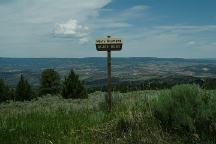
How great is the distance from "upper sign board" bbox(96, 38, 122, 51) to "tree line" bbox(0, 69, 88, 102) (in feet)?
79.5


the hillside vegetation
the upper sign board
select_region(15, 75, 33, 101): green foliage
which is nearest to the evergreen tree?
select_region(15, 75, 33, 101): green foliage

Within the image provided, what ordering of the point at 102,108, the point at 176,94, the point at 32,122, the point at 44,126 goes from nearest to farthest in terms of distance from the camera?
the point at 176,94, the point at 44,126, the point at 32,122, the point at 102,108

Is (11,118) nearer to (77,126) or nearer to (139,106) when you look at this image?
(77,126)

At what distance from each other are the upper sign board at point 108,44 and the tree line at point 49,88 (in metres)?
24.2

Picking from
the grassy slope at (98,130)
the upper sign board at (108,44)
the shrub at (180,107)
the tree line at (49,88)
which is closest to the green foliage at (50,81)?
the tree line at (49,88)

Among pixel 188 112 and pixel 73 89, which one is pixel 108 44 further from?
pixel 73 89

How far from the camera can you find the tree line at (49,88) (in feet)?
145

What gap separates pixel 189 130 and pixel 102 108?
16.1ft

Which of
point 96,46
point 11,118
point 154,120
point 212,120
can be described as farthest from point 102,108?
point 212,120

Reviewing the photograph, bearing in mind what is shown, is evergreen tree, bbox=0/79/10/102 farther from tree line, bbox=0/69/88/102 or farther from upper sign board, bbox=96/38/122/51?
upper sign board, bbox=96/38/122/51

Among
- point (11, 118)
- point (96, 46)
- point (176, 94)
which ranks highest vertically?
point (96, 46)

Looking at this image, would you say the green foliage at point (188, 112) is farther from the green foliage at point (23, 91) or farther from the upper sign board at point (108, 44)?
the green foliage at point (23, 91)

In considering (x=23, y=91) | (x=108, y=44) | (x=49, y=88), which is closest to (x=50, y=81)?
(x=49, y=88)

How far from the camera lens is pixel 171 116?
9.19 metres
